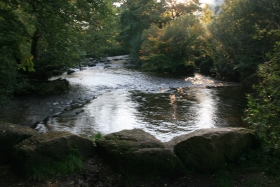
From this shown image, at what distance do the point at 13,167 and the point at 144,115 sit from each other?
24.3 feet

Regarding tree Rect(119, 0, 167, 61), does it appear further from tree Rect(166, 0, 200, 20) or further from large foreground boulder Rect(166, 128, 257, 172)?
large foreground boulder Rect(166, 128, 257, 172)

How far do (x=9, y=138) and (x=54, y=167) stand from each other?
48.8 inches

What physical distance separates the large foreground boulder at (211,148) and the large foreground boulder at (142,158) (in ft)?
0.92

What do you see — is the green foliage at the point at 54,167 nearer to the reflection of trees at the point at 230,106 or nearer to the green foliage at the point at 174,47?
the reflection of trees at the point at 230,106

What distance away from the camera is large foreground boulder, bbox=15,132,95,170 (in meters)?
5.12

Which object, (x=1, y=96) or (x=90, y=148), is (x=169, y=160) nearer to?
(x=90, y=148)

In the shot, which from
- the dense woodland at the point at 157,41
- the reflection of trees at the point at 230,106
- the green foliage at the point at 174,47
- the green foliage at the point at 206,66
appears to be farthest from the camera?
the green foliage at the point at 174,47

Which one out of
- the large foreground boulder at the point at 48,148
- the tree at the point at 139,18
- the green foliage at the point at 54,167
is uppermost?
the tree at the point at 139,18

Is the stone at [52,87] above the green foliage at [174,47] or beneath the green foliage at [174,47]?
beneath

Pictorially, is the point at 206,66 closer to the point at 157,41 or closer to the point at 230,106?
the point at 157,41

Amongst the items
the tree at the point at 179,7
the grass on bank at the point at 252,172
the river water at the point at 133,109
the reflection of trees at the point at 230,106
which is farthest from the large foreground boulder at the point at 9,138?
the tree at the point at 179,7

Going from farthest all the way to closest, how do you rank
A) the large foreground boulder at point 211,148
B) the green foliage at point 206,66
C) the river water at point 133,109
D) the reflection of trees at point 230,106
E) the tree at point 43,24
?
the green foliage at point 206,66, the reflection of trees at point 230,106, the river water at point 133,109, the tree at point 43,24, the large foreground boulder at point 211,148

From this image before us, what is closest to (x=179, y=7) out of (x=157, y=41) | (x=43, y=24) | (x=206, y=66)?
(x=157, y=41)

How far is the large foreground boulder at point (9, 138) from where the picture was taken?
18.3ft
